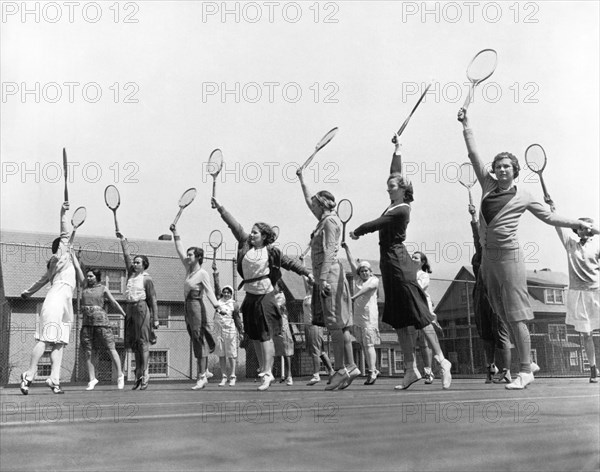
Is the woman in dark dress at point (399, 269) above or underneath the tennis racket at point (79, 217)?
underneath

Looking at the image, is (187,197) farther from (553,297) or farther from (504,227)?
(553,297)

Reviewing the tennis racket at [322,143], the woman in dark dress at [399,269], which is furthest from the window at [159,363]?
the woman in dark dress at [399,269]

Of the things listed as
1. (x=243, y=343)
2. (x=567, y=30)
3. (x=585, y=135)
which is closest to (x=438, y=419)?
(x=585, y=135)

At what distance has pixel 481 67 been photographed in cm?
472

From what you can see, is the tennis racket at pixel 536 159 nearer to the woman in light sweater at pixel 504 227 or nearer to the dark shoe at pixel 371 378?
the woman in light sweater at pixel 504 227

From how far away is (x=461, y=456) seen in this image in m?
2.37

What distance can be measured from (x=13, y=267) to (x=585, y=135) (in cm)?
1025

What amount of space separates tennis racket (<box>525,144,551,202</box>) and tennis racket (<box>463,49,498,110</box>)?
672 millimetres

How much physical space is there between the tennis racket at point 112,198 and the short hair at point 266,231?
261cm

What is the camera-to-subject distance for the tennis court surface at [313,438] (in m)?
2.21

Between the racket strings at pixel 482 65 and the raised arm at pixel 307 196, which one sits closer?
the racket strings at pixel 482 65

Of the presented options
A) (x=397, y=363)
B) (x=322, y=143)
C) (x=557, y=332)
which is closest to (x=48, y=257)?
(x=397, y=363)

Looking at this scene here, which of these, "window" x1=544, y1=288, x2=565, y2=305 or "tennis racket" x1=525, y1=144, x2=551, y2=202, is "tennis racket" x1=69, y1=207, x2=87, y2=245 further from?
"window" x1=544, y1=288, x2=565, y2=305

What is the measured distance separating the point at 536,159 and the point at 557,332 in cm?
691
